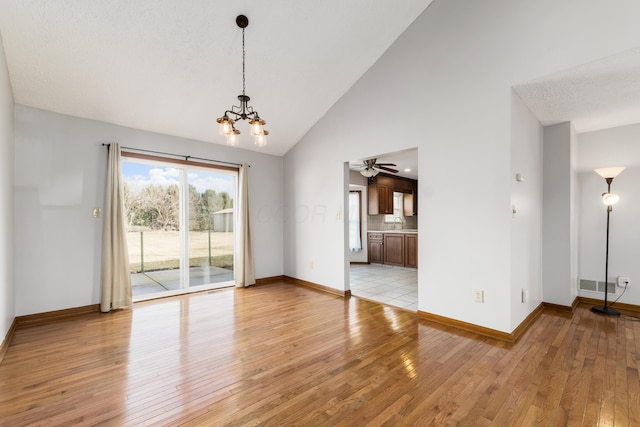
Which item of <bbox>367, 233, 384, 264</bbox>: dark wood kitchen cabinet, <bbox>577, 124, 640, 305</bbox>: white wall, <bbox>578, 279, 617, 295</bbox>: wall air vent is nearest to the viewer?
<bbox>577, 124, 640, 305</bbox>: white wall

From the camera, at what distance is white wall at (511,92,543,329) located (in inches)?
119

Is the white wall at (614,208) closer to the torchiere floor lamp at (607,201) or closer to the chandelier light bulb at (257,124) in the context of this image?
the torchiere floor lamp at (607,201)

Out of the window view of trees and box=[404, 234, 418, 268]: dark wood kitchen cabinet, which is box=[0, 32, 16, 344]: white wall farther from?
box=[404, 234, 418, 268]: dark wood kitchen cabinet

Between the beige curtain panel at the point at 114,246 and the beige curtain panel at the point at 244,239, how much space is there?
1744 millimetres

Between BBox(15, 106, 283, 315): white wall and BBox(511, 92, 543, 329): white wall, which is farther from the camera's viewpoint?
BBox(15, 106, 283, 315): white wall

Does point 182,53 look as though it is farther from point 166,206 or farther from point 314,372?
point 314,372

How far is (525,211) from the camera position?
3.34 meters

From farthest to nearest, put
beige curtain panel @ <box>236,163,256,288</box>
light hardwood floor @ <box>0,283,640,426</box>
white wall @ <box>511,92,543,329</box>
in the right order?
1. beige curtain panel @ <box>236,163,256,288</box>
2. white wall @ <box>511,92,543,329</box>
3. light hardwood floor @ <box>0,283,640,426</box>

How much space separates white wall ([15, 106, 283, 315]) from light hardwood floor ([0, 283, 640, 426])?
1.48 feet

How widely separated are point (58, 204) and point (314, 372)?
380 cm

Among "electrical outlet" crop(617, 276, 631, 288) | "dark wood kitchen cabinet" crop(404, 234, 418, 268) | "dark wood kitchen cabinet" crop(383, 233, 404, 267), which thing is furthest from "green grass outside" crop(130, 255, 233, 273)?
"electrical outlet" crop(617, 276, 631, 288)

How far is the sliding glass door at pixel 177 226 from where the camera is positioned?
4.42 meters

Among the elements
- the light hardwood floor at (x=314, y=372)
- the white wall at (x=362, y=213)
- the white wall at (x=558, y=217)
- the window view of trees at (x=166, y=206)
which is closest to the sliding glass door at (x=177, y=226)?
the window view of trees at (x=166, y=206)

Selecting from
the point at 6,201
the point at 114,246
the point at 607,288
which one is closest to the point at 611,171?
the point at 607,288
